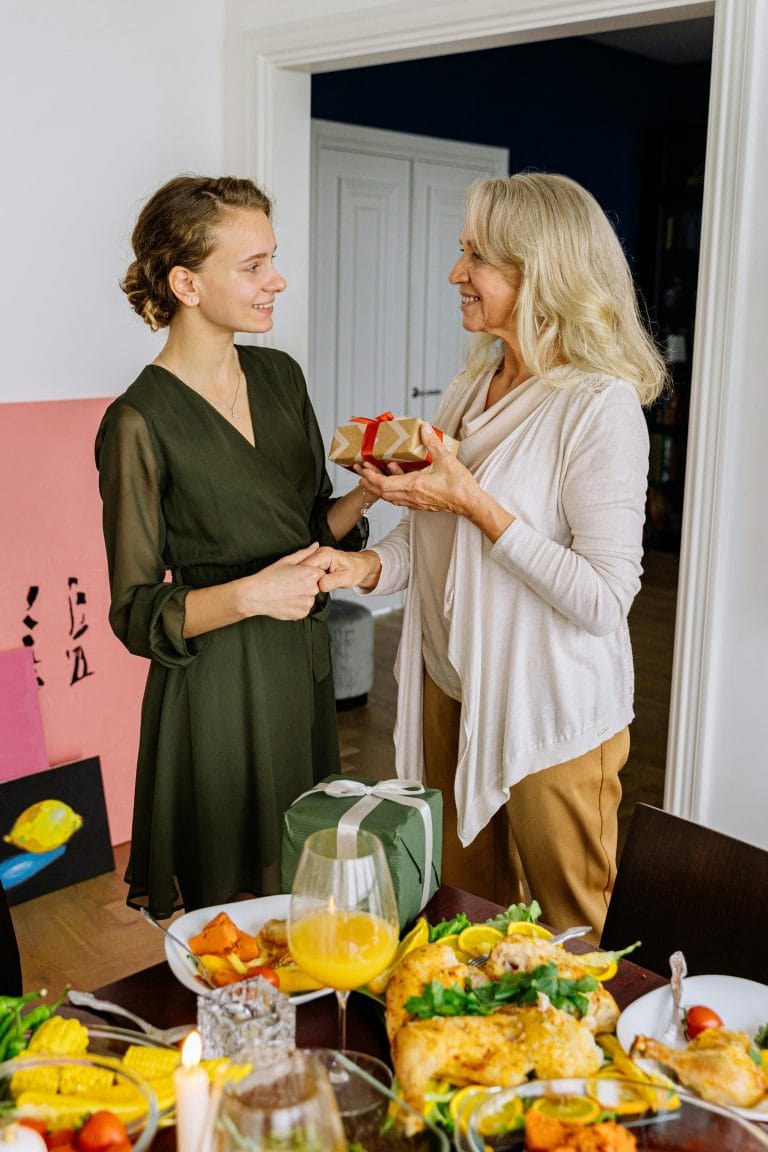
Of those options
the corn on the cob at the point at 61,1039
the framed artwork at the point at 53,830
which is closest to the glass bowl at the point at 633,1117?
the corn on the cob at the point at 61,1039

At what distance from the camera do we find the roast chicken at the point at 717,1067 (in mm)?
1021

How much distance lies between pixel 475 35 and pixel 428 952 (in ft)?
7.23

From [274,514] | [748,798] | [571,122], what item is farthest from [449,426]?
[571,122]

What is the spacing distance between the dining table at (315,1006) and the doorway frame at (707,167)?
1.23 meters

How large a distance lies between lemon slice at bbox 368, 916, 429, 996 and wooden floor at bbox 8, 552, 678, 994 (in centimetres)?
159

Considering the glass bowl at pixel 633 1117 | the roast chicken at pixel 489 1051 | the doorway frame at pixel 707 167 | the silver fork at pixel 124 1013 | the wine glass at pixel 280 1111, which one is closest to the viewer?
the wine glass at pixel 280 1111

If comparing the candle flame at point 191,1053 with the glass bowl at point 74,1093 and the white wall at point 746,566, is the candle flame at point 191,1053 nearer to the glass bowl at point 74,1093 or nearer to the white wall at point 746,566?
the glass bowl at point 74,1093

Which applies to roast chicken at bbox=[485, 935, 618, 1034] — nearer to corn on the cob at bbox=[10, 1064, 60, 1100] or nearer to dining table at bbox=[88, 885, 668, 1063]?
dining table at bbox=[88, 885, 668, 1063]

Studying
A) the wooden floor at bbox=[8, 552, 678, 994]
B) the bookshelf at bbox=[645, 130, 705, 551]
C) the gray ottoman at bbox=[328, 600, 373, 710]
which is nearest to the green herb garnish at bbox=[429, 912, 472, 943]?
the wooden floor at bbox=[8, 552, 678, 994]

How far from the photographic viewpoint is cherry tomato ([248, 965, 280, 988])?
119 cm

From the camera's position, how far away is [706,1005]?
3.95 feet

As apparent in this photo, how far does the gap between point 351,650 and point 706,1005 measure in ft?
11.5

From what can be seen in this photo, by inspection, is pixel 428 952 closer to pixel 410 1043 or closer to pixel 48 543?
pixel 410 1043

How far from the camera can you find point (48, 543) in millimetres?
3164
